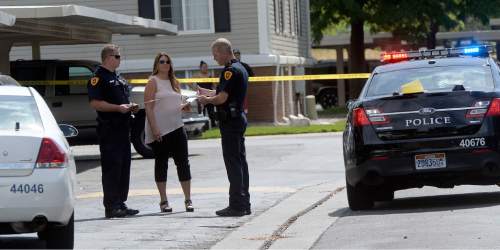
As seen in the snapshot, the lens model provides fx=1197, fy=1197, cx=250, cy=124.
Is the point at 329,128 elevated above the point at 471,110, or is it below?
below

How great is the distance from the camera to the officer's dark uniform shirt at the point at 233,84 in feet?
41.2

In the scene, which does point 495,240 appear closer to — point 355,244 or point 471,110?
point 355,244

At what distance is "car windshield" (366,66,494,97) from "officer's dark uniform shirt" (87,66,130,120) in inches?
105

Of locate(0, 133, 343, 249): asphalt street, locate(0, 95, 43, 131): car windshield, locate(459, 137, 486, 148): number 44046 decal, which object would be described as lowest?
locate(0, 133, 343, 249): asphalt street

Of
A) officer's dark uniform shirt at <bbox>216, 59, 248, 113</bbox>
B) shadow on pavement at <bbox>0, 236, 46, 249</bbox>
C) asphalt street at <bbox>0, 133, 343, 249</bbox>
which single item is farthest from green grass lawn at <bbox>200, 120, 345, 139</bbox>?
shadow on pavement at <bbox>0, 236, 46, 249</bbox>

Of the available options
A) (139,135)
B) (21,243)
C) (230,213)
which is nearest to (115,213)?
(230,213)

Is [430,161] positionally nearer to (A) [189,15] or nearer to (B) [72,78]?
(B) [72,78]

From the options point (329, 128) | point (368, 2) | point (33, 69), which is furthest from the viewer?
point (368, 2)

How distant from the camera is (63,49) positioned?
32656 millimetres

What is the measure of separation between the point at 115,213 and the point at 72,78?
363 inches

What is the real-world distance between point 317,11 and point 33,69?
2333cm

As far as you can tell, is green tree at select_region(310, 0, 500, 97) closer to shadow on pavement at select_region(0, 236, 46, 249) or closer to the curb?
the curb

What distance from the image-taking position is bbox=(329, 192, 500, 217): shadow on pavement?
1227cm

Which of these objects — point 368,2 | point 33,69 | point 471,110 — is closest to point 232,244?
point 471,110
